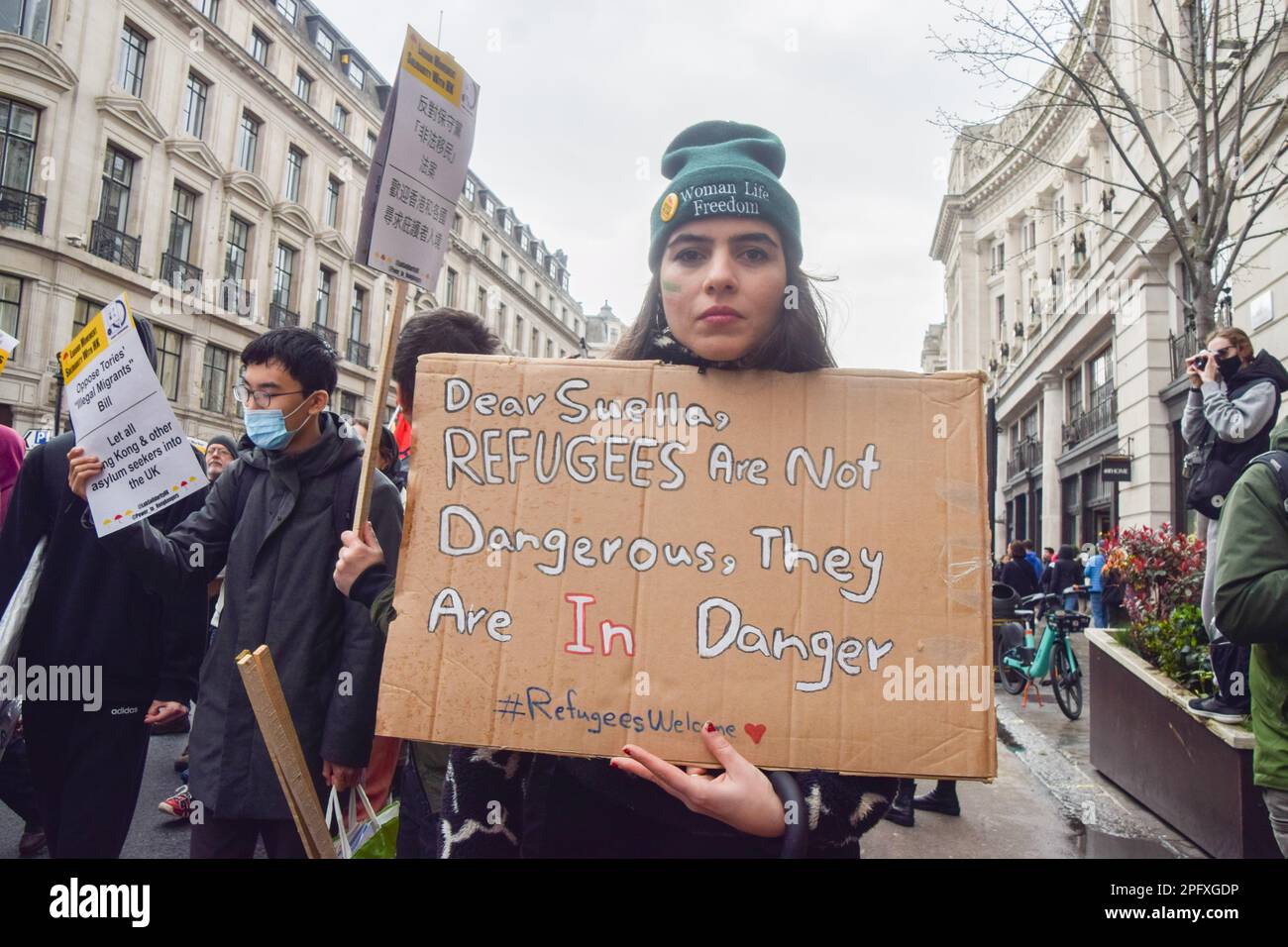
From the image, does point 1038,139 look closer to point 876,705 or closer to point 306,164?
point 306,164

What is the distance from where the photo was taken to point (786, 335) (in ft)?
5.56

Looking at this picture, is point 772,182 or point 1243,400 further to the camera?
point 1243,400

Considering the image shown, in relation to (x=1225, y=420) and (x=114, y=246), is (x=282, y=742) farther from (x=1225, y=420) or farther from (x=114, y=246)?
(x=114, y=246)

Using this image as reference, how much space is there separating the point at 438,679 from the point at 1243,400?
4.96 meters

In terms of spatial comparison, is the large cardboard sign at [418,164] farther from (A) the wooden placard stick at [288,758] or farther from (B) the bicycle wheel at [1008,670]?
(B) the bicycle wheel at [1008,670]

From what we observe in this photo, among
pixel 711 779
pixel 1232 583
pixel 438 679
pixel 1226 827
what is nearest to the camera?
pixel 711 779

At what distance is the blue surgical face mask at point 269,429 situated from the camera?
9.11ft

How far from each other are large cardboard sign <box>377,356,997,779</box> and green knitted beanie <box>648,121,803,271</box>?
0.32m

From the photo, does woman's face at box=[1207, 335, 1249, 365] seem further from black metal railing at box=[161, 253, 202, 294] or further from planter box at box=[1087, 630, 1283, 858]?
black metal railing at box=[161, 253, 202, 294]

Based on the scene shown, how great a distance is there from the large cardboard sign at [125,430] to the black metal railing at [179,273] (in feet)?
93.0

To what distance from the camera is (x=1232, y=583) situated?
2.52 meters

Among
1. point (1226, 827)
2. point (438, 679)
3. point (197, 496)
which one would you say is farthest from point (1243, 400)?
point (197, 496)

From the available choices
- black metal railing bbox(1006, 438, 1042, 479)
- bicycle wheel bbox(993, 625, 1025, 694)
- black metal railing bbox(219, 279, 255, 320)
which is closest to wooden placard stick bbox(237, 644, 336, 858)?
bicycle wheel bbox(993, 625, 1025, 694)

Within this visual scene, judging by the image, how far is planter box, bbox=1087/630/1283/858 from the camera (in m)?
4.00
